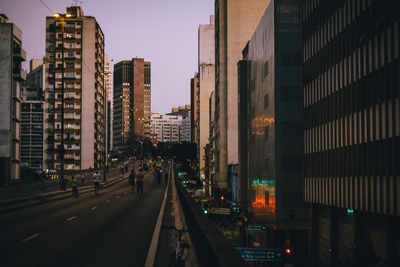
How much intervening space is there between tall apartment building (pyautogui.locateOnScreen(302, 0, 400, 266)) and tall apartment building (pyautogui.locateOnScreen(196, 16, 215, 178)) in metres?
87.7

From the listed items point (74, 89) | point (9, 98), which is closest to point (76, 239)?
point (9, 98)

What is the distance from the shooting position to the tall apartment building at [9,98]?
71625 millimetres

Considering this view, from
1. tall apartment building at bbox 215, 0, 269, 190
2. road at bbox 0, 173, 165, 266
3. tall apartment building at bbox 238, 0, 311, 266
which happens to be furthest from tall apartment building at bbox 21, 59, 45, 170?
road at bbox 0, 173, 165, 266

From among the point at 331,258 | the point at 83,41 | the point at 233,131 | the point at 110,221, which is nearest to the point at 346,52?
the point at 331,258

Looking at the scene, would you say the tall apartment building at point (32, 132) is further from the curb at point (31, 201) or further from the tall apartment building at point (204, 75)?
the curb at point (31, 201)

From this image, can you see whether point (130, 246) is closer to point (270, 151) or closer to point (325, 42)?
point (325, 42)

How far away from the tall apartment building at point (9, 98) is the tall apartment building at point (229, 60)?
1441 inches

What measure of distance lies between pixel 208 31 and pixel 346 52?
108 m

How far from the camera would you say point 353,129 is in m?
30.9

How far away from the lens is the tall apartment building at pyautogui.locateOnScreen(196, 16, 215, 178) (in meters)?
135

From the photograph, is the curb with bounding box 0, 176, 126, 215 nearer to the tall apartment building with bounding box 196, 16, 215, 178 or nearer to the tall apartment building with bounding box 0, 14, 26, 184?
the tall apartment building with bounding box 0, 14, 26, 184

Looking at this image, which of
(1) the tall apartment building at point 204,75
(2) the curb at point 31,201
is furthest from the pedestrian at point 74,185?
(1) the tall apartment building at point 204,75

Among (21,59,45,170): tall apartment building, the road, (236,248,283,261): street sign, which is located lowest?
(236,248,283,261): street sign

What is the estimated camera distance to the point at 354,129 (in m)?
30.7
